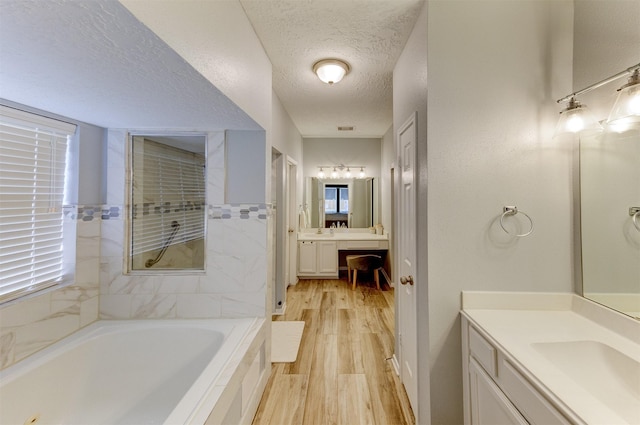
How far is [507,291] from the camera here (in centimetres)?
142

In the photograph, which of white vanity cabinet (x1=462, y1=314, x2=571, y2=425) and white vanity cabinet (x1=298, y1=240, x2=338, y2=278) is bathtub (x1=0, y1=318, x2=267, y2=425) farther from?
white vanity cabinet (x1=298, y1=240, x2=338, y2=278)

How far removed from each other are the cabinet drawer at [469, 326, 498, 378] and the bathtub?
3.83ft

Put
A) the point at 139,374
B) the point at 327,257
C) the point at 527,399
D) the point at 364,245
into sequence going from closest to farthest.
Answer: the point at 527,399 → the point at 139,374 → the point at 364,245 → the point at 327,257

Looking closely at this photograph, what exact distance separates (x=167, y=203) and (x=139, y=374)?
116 cm

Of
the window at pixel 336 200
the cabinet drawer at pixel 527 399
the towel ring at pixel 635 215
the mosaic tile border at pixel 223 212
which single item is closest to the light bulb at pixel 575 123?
the towel ring at pixel 635 215

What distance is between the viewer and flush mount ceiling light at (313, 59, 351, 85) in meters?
2.15

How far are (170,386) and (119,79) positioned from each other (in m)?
1.72

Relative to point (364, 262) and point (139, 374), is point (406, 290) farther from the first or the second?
point (364, 262)

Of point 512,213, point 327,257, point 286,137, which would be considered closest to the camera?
point 512,213

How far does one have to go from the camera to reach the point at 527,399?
2.99 feet

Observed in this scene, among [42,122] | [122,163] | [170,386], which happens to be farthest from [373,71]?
[170,386]

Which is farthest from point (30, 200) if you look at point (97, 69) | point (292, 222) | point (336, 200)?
point (336, 200)

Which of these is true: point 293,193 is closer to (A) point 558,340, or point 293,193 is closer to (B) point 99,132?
(B) point 99,132

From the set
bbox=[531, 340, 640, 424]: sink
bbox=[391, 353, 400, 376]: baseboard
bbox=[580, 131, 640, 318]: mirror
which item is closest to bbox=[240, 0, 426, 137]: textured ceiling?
bbox=[580, 131, 640, 318]: mirror
